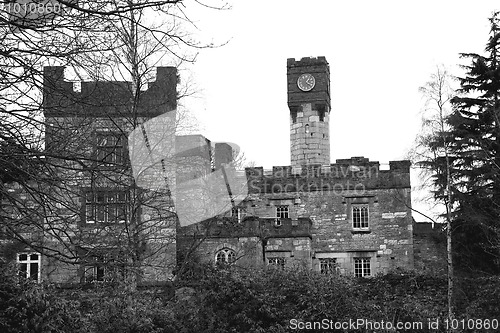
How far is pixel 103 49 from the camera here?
8023 mm

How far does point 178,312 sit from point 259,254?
9732 mm

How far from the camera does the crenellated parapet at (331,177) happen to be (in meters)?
31.5

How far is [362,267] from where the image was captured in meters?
30.7

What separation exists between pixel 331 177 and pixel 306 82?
19.5ft

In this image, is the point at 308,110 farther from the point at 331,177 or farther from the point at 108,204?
the point at 108,204

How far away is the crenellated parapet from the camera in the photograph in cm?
3148

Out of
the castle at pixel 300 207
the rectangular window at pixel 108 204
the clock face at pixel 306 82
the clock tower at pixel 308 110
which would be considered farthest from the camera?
the clock face at pixel 306 82

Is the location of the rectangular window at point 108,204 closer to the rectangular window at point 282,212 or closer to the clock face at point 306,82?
the rectangular window at point 282,212

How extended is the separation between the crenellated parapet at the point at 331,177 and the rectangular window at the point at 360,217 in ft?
2.46
